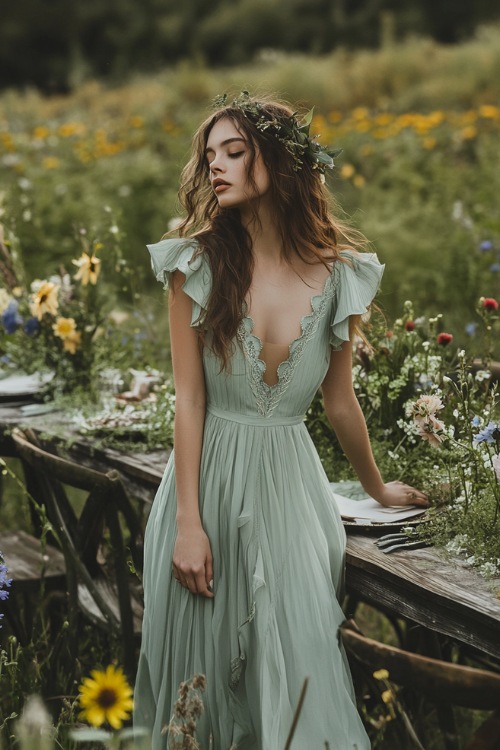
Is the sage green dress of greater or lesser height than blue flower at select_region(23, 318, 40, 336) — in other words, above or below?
below

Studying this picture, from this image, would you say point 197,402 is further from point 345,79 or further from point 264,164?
point 345,79

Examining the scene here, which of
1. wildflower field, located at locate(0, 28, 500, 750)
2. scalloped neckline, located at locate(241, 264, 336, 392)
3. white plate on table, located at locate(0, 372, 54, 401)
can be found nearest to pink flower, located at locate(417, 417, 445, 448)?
wildflower field, located at locate(0, 28, 500, 750)

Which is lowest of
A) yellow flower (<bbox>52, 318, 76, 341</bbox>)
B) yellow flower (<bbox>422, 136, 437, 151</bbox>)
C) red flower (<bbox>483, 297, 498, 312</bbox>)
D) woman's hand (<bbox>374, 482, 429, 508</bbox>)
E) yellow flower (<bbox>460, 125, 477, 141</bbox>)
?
woman's hand (<bbox>374, 482, 429, 508</bbox>)

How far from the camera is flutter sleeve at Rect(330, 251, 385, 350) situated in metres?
2.27

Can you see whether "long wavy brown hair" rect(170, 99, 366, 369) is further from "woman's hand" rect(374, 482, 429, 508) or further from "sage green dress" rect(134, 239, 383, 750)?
"woman's hand" rect(374, 482, 429, 508)

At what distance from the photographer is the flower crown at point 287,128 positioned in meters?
2.25

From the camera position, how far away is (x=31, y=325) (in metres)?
3.95

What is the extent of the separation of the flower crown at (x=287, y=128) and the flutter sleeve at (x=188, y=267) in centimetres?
30

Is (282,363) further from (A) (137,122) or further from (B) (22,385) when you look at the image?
(A) (137,122)

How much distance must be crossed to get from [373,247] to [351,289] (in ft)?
1.47

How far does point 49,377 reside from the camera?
3984mm

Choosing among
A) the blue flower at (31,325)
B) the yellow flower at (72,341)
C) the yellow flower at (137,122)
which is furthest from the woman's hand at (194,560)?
the yellow flower at (137,122)

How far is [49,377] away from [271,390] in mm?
1912

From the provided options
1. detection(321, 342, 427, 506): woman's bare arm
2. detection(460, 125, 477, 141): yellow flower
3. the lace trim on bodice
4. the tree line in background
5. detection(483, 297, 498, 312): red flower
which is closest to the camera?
the lace trim on bodice
